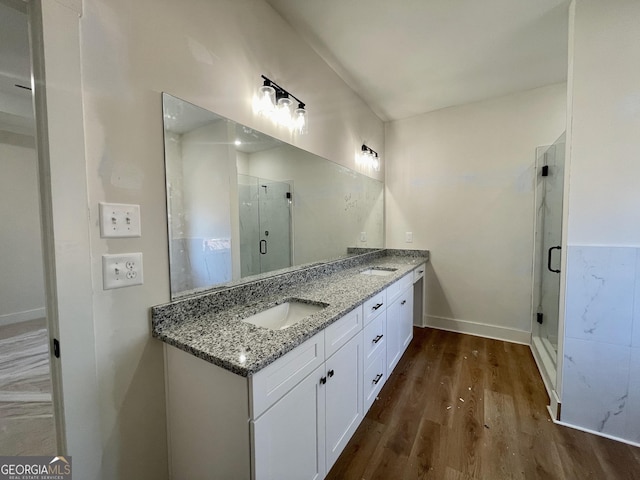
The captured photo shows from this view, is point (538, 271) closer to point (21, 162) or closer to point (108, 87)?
point (108, 87)

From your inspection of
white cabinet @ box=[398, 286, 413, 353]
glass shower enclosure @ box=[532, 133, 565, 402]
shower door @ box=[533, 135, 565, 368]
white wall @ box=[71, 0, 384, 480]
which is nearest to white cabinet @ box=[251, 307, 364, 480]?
white wall @ box=[71, 0, 384, 480]

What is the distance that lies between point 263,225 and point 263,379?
3.46ft

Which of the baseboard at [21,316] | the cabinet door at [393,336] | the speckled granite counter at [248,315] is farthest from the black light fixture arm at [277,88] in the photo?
the baseboard at [21,316]

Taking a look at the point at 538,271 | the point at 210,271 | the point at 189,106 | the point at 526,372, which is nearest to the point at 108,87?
the point at 189,106

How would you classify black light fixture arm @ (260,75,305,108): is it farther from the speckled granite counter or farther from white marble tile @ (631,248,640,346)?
white marble tile @ (631,248,640,346)

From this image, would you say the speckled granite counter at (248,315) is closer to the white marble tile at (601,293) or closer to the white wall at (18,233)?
the white marble tile at (601,293)

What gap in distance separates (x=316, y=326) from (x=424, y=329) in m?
2.53

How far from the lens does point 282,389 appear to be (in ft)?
3.05

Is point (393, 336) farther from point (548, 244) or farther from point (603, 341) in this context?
point (548, 244)

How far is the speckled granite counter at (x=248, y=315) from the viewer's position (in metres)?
0.88

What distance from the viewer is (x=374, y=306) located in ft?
5.54

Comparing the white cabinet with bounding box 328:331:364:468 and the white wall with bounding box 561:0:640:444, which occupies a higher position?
the white wall with bounding box 561:0:640:444

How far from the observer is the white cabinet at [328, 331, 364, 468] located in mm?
1231

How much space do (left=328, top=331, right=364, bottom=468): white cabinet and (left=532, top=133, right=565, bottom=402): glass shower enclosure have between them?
1.61m
